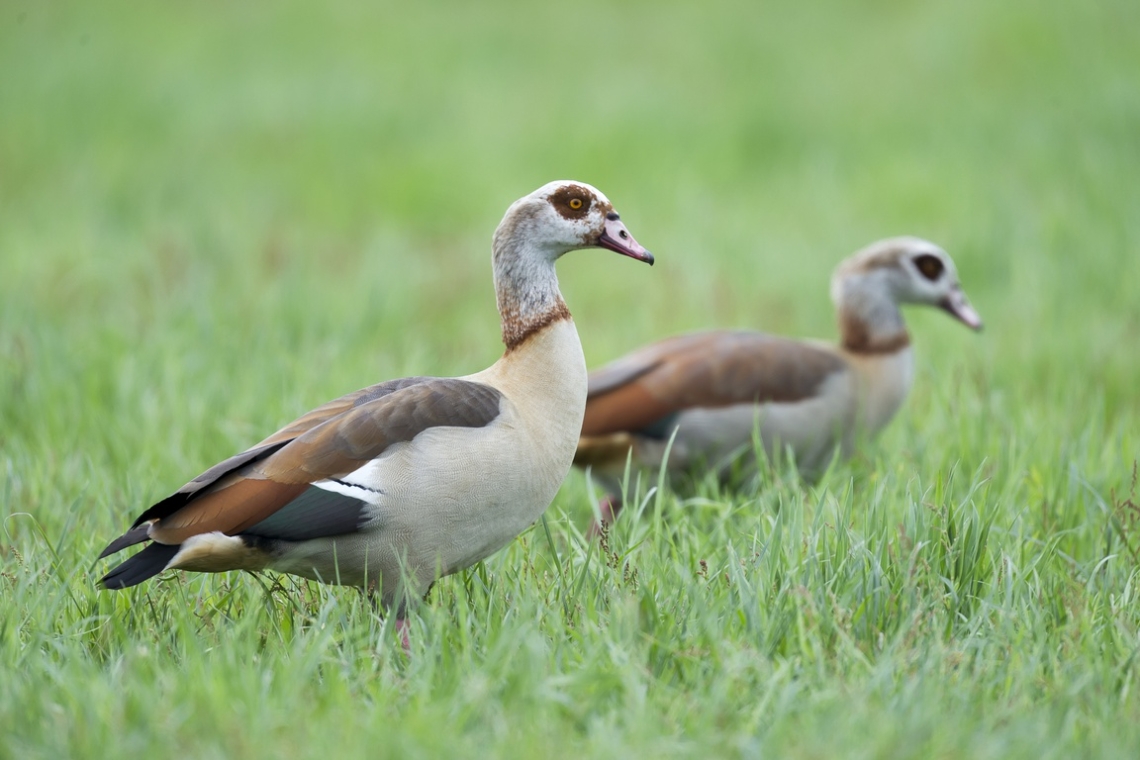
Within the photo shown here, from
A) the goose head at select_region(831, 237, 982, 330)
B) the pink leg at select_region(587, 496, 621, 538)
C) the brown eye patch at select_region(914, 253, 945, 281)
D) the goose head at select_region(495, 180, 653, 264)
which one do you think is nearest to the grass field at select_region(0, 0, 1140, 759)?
the pink leg at select_region(587, 496, 621, 538)

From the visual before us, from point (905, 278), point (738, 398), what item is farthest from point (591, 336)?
point (738, 398)

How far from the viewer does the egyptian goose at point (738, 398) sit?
16.4 feet

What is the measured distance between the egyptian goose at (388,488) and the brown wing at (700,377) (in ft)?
4.50

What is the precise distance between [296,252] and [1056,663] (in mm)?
6334

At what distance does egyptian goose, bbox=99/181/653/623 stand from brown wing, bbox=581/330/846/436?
4.50ft

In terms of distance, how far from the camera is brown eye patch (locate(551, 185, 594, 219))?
3740 millimetres

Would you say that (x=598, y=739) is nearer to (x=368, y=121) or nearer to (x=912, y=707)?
(x=912, y=707)

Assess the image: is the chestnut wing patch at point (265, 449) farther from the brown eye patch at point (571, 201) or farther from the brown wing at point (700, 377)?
the brown wing at point (700, 377)

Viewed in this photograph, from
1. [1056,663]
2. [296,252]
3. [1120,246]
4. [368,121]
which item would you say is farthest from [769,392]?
[368,121]

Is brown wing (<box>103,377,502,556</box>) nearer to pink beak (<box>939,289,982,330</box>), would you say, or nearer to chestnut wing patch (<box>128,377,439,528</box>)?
chestnut wing patch (<box>128,377,439,528</box>)

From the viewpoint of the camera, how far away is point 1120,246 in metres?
7.50

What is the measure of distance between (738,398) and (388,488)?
7.06 ft

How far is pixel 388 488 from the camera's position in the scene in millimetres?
3277

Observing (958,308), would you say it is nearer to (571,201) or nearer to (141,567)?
(571,201)
